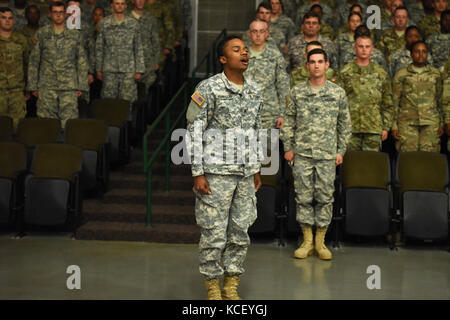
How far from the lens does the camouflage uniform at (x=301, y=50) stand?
Answer: 25.1 feet

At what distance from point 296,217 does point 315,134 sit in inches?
27.7

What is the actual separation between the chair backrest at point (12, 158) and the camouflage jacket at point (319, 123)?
2.53 metres

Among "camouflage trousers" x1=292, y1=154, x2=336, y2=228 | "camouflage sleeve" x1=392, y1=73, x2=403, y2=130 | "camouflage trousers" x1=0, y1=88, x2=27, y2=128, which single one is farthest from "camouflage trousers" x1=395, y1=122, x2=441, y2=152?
"camouflage trousers" x1=0, y1=88, x2=27, y2=128

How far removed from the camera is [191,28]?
12242mm

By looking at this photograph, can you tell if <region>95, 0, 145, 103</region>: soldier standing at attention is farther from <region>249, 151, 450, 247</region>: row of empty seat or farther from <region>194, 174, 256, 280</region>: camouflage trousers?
<region>194, 174, 256, 280</region>: camouflage trousers

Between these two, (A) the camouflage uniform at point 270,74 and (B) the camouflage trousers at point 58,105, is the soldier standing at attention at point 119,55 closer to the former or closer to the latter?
(B) the camouflage trousers at point 58,105

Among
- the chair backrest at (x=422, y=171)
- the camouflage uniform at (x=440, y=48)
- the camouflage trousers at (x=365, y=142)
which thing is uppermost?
the camouflage uniform at (x=440, y=48)

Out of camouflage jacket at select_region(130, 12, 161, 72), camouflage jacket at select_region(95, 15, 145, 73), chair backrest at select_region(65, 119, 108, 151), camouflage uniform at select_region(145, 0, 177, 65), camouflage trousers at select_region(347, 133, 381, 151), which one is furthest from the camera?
camouflage uniform at select_region(145, 0, 177, 65)

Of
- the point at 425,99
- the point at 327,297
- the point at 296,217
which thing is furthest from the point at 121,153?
the point at 327,297

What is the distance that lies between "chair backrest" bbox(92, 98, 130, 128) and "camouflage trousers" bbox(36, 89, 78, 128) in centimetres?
23

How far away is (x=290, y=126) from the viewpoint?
6133mm

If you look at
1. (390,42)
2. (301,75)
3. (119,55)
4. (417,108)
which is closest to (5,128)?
(119,55)

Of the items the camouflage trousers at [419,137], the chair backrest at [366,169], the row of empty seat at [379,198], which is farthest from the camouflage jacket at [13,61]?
the camouflage trousers at [419,137]

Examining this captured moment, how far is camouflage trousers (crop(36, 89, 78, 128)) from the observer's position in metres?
8.16
